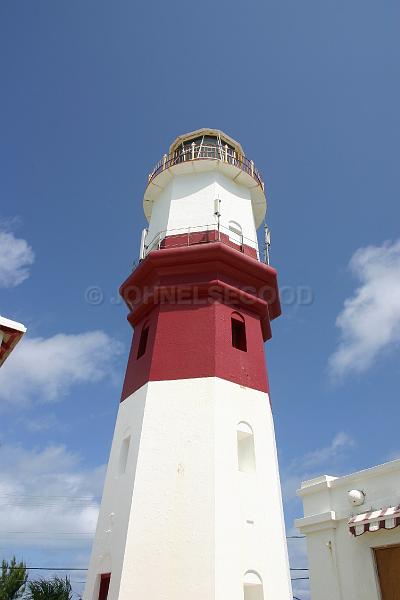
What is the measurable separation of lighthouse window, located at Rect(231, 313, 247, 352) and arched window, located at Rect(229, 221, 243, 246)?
3.62m

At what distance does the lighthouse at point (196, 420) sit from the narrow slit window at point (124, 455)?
3cm

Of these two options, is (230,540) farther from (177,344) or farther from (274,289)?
(274,289)

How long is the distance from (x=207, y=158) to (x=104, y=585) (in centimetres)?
1624

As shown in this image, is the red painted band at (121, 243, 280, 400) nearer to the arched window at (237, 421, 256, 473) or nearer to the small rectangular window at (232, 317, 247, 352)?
the small rectangular window at (232, 317, 247, 352)

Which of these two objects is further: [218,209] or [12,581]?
[12,581]

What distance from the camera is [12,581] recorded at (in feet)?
115

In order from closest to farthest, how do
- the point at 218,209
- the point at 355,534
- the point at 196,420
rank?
the point at 355,534, the point at 196,420, the point at 218,209

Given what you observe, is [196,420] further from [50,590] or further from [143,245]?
[50,590]

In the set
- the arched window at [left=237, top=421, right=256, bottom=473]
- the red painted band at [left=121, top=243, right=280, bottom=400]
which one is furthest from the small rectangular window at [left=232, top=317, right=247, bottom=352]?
the arched window at [left=237, top=421, right=256, bottom=473]

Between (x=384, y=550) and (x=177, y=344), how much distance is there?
8.16 m

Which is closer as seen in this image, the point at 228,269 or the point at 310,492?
the point at 310,492

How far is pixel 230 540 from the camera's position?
12.7 m

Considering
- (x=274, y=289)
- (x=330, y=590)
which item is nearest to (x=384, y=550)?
(x=330, y=590)

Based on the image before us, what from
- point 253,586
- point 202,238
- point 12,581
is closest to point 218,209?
point 202,238
